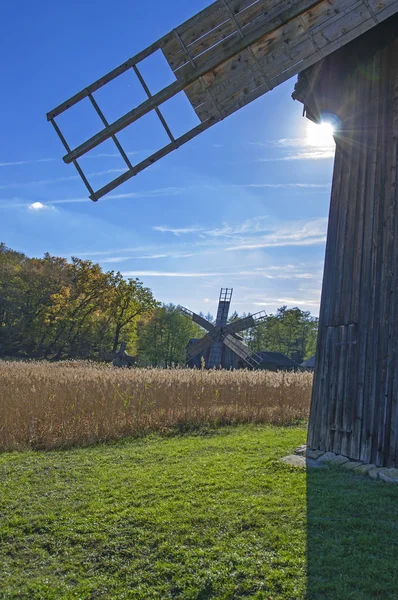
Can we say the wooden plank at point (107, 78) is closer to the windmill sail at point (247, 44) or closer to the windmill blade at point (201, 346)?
the windmill sail at point (247, 44)

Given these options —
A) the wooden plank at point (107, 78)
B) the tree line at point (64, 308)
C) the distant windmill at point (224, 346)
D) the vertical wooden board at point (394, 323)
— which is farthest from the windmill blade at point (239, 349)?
the wooden plank at point (107, 78)

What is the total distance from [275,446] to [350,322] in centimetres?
212

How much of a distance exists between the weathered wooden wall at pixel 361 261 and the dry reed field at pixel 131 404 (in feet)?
9.83

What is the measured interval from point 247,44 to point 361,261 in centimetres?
291

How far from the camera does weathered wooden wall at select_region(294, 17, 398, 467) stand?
17.4 ft

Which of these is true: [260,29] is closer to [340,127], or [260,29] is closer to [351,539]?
[340,127]

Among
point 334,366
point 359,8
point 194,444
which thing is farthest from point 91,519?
point 359,8

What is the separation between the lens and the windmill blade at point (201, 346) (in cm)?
2452

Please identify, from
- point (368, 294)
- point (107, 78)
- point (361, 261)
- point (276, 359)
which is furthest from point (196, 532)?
point (276, 359)

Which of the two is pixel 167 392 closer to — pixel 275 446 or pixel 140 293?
pixel 275 446

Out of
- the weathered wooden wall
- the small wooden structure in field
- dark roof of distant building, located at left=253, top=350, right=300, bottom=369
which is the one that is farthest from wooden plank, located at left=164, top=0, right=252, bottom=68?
dark roof of distant building, located at left=253, top=350, right=300, bottom=369

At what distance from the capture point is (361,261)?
227 inches

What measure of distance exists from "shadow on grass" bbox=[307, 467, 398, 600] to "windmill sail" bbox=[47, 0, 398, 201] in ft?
13.5

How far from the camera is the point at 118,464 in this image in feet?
18.4
